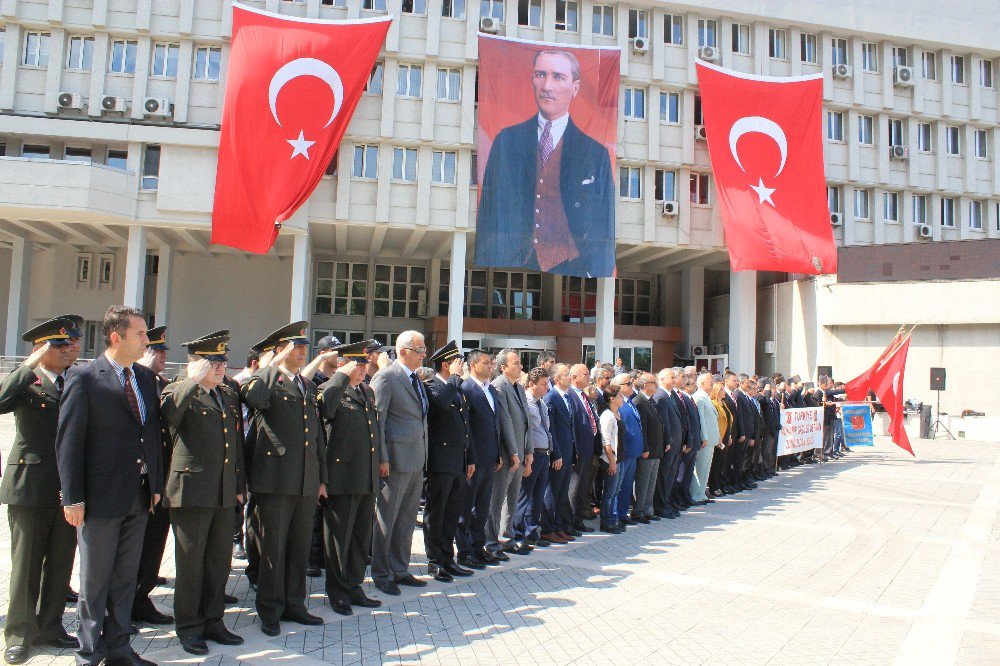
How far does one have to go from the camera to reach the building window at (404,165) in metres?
26.0

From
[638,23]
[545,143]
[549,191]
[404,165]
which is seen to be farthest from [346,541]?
[638,23]

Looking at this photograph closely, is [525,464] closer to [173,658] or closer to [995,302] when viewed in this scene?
[173,658]

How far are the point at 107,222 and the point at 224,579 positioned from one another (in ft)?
76.8

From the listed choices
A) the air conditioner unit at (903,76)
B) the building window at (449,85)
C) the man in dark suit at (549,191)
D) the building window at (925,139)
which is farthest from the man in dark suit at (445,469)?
the building window at (925,139)

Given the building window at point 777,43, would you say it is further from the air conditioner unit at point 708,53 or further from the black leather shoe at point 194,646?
the black leather shoe at point 194,646

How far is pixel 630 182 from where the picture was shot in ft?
91.0

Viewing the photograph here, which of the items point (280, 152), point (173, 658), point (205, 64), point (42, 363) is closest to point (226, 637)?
point (173, 658)

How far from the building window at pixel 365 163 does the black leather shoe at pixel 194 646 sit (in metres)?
22.8

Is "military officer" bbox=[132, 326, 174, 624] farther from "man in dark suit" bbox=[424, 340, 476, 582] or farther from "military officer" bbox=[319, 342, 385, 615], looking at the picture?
"man in dark suit" bbox=[424, 340, 476, 582]

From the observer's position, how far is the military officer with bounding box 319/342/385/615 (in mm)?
5441

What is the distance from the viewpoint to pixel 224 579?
4.77 m

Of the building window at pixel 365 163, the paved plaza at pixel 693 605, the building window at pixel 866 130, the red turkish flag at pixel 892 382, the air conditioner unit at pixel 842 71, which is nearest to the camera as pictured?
the paved plaza at pixel 693 605

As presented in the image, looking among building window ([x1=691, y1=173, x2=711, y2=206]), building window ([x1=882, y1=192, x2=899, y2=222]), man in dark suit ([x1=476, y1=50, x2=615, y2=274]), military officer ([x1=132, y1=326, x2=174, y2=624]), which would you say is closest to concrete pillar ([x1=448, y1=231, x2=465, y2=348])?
man in dark suit ([x1=476, y1=50, x2=615, y2=274])

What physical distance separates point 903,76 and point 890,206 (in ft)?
18.3
